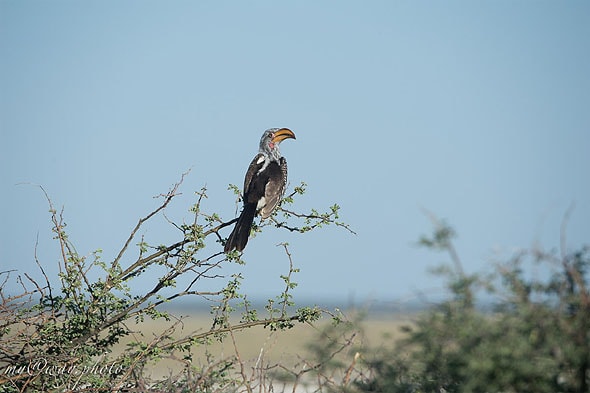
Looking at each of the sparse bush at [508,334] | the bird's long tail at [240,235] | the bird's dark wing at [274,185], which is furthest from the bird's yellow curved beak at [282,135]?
the sparse bush at [508,334]

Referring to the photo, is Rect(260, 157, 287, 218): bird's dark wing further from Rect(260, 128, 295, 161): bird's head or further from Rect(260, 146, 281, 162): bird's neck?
Rect(260, 128, 295, 161): bird's head

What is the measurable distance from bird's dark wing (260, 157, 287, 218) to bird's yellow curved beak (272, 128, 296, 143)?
443mm

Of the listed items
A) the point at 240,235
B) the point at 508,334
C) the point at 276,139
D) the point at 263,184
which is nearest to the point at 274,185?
the point at 263,184

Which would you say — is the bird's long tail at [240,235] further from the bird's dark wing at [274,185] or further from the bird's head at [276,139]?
the bird's head at [276,139]

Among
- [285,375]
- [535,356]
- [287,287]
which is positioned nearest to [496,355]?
[535,356]

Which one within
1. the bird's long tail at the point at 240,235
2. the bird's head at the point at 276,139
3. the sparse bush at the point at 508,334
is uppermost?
the bird's head at the point at 276,139

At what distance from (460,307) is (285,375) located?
1183 mm

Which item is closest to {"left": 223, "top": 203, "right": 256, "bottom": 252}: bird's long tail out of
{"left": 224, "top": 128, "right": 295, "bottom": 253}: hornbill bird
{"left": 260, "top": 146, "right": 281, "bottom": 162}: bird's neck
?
{"left": 224, "top": 128, "right": 295, "bottom": 253}: hornbill bird

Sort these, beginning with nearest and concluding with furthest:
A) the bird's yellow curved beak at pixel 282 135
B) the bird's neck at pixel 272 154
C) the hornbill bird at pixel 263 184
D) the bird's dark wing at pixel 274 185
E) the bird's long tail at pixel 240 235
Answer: the bird's long tail at pixel 240 235
the hornbill bird at pixel 263 184
the bird's dark wing at pixel 274 185
the bird's neck at pixel 272 154
the bird's yellow curved beak at pixel 282 135

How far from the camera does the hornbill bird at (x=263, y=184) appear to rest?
6.26 m

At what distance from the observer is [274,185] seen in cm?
746

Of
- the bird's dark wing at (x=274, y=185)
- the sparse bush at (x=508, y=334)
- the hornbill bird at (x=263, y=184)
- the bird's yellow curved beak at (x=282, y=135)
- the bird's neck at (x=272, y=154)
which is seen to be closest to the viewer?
the sparse bush at (x=508, y=334)

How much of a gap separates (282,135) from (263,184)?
143cm

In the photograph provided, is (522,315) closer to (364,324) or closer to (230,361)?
(364,324)
